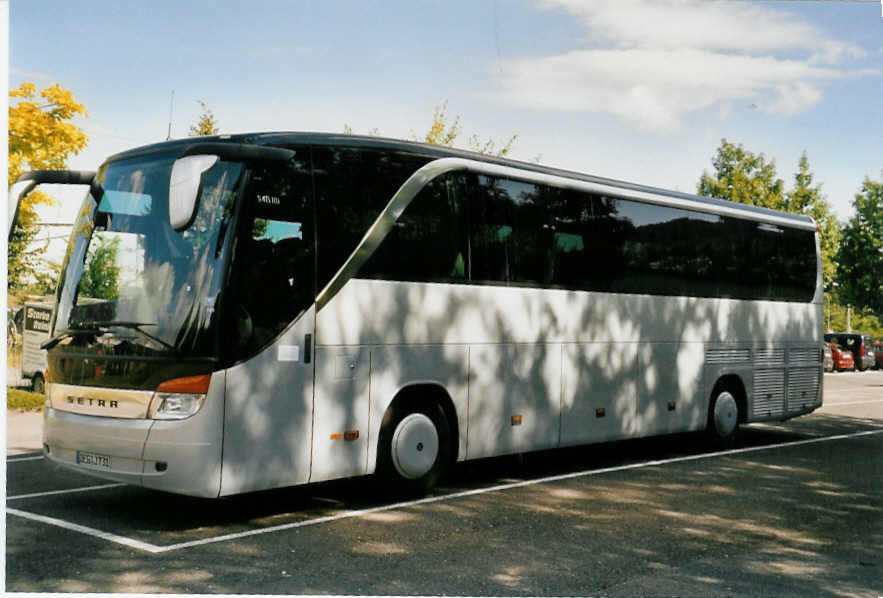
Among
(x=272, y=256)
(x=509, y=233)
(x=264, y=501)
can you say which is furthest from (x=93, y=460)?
(x=509, y=233)

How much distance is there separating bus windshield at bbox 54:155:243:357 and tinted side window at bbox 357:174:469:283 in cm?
157

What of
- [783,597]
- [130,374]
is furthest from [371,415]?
[783,597]

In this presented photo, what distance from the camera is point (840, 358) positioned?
4531 cm

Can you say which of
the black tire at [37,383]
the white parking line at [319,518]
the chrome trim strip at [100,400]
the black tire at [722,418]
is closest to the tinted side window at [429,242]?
the white parking line at [319,518]

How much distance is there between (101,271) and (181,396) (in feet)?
4.70

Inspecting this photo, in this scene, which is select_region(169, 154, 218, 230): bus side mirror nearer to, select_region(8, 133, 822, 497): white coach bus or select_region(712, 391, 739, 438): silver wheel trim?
select_region(8, 133, 822, 497): white coach bus

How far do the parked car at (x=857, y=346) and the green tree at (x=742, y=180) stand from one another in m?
6.87

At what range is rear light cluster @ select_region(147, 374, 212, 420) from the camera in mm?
7840

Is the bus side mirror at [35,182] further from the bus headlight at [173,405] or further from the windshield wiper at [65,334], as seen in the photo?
the bus headlight at [173,405]

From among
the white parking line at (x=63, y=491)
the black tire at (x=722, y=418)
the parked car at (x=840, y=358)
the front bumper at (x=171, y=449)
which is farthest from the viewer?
the parked car at (x=840, y=358)

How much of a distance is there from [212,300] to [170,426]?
105 centimetres

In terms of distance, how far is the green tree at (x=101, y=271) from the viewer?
8328 mm

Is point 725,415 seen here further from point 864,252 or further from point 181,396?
point 864,252

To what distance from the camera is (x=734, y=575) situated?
6.89m
